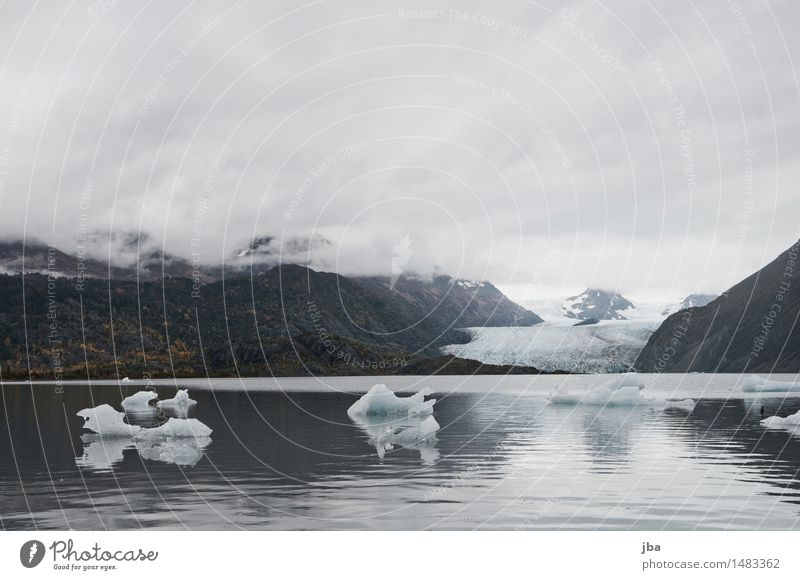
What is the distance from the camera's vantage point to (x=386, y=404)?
68.0 m

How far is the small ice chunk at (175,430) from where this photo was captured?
4641 centimetres

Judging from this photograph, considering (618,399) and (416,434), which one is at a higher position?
(618,399)

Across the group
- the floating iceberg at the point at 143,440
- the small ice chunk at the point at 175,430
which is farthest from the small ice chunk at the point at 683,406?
the floating iceberg at the point at 143,440

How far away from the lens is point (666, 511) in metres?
23.2

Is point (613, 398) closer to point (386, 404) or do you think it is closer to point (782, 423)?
point (386, 404)

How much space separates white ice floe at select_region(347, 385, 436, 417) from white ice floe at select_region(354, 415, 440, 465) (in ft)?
3.34

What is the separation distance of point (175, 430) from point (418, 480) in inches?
899

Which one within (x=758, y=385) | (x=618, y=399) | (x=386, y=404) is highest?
(x=758, y=385)

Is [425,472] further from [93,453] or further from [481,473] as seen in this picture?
[93,453]

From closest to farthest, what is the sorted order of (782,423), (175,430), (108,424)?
(175,430), (108,424), (782,423)

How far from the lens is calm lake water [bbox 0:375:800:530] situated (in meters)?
22.5

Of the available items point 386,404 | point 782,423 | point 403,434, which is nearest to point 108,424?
point 403,434

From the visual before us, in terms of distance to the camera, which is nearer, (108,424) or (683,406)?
(108,424)
